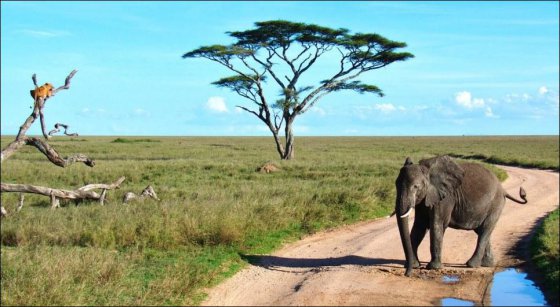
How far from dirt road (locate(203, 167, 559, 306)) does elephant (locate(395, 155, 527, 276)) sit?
423 mm

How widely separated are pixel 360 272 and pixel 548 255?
11.3 ft

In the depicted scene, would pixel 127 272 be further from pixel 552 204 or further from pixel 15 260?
pixel 552 204

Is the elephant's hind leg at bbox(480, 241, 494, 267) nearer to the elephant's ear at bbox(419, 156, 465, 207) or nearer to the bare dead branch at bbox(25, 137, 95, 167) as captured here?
the elephant's ear at bbox(419, 156, 465, 207)

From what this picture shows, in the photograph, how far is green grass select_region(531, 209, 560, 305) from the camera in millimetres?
8633

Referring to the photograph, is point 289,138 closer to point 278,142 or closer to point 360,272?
point 278,142

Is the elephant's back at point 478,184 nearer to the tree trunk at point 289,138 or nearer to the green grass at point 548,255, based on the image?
the green grass at point 548,255

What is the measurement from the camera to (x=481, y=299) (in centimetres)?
815

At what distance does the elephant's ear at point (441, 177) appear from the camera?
9.68 meters

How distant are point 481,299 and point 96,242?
7.11 metres

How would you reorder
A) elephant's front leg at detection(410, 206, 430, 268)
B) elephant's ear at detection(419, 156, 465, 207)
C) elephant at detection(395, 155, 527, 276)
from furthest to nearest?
elephant's front leg at detection(410, 206, 430, 268) < elephant's ear at detection(419, 156, 465, 207) < elephant at detection(395, 155, 527, 276)

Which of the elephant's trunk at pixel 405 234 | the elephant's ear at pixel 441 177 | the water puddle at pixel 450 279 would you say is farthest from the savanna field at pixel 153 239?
the elephant's trunk at pixel 405 234

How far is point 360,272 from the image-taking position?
31.6ft

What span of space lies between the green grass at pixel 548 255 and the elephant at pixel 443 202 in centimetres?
89

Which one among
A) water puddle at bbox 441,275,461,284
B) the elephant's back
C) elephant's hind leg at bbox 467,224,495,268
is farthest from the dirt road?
the elephant's back
